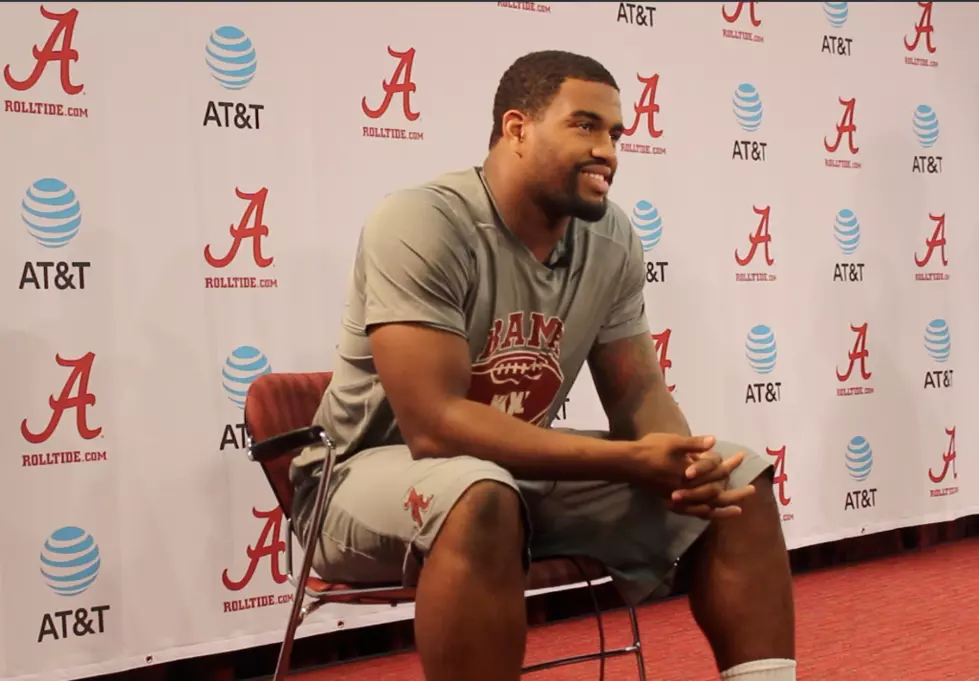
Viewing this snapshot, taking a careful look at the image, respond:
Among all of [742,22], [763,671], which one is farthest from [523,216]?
[742,22]

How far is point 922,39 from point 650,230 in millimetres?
1487

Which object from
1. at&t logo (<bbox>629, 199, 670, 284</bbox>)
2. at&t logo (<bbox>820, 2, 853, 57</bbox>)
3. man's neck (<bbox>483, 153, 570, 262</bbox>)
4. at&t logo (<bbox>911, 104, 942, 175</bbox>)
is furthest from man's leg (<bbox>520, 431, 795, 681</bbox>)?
at&t logo (<bbox>911, 104, 942, 175</bbox>)

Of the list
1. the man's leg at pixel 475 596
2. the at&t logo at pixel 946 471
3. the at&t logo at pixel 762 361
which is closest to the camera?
the man's leg at pixel 475 596

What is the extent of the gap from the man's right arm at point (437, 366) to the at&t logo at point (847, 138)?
2297mm

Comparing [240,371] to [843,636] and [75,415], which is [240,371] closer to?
[75,415]

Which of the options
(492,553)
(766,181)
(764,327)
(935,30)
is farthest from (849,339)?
(492,553)

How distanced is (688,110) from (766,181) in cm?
38

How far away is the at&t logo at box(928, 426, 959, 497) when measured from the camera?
138 inches

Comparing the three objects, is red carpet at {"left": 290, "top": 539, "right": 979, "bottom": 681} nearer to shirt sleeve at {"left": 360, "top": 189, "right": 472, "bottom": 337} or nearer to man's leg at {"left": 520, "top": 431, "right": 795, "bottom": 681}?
man's leg at {"left": 520, "top": 431, "right": 795, "bottom": 681}

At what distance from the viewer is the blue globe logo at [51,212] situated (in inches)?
83.5

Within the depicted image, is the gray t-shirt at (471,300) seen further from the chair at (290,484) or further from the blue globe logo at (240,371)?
the blue globe logo at (240,371)

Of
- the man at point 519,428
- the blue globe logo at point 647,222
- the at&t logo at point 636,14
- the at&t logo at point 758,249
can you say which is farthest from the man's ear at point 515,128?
the at&t logo at point 758,249

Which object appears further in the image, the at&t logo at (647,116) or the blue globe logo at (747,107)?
the blue globe logo at (747,107)

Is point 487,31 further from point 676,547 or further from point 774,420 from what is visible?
point 676,547
